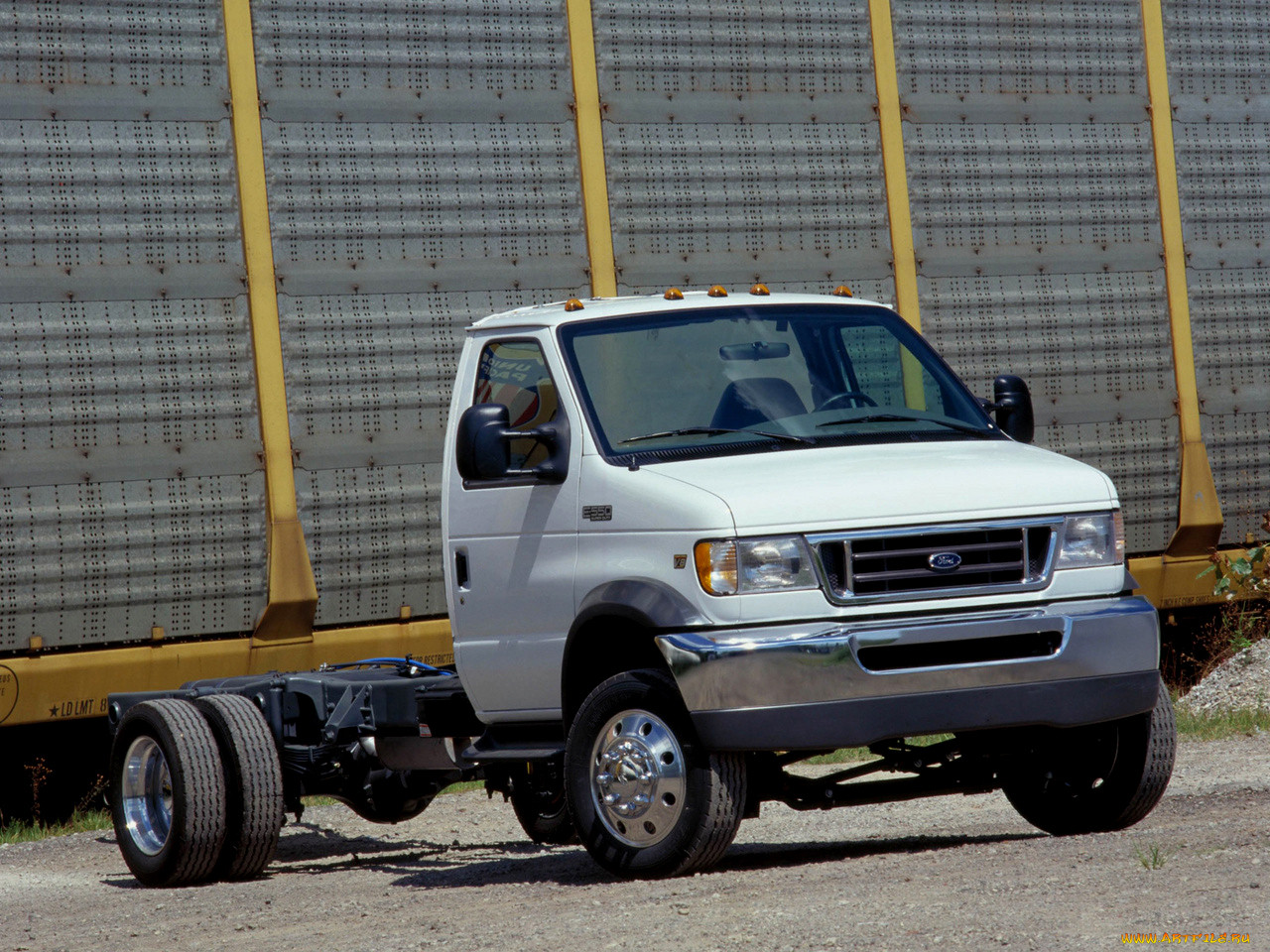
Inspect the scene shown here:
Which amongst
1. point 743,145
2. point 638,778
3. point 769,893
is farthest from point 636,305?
point 743,145

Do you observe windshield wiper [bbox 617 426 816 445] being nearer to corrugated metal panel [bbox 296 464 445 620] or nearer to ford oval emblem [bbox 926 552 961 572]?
ford oval emblem [bbox 926 552 961 572]

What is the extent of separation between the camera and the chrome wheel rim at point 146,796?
8.23 m

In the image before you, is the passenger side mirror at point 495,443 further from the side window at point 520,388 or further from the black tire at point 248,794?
the black tire at point 248,794

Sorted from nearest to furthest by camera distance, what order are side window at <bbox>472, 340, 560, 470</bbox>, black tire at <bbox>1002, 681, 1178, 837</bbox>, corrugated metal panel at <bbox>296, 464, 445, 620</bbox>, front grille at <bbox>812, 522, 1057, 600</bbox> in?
front grille at <bbox>812, 522, 1057, 600</bbox> < black tire at <bbox>1002, 681, 1178, 837</bbox> < side window at <bbox>472, 340, 560, 470</bbox> < corrugated metal panel at <bbox>296, 464, 445, 620</bbox>

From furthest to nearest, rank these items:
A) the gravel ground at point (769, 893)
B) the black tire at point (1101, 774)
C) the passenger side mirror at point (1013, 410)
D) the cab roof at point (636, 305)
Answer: the passenger side mirror at point (1013, 410) → the cab roof at point (636, 305) → the black tire at point (1101, 774) → the gravel ground at point (769, 893)

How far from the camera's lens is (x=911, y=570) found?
6137 millimetres

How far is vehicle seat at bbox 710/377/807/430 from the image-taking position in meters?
6.82

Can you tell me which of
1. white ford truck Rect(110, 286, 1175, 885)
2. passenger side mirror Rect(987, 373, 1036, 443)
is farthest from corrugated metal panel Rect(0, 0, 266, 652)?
passenger side mirror Rect(987, 373, 1036, 443)

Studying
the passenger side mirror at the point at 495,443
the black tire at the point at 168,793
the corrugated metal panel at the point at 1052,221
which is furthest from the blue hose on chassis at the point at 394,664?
the corrugated metal panel at the point at 1052,221

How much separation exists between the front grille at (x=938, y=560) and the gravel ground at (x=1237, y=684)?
6184mm

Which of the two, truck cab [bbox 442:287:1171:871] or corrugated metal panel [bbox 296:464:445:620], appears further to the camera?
corrugated metal panel [bbox 296:464:445:620]

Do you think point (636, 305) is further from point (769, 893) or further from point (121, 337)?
point (121, 337)

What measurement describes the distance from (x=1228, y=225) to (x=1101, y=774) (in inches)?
317

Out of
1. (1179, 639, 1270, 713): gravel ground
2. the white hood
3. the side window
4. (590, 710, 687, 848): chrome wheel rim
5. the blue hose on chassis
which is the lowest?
(1179, 639, 1270, 713): gravel ground
